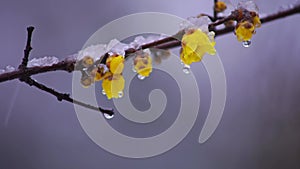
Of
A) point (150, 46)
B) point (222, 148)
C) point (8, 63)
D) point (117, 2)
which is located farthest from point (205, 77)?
point (150, 46)

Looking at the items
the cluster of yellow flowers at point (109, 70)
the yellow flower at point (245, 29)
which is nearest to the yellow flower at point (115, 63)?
the cluster of yellow flowers at point (109, 70)

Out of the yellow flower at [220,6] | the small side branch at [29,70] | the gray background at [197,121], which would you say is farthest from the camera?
the gray background at [197,121]

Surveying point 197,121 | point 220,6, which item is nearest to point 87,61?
point 220,6

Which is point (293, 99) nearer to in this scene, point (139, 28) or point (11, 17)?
point (139, 28)

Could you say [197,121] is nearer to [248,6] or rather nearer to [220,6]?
[220,6]

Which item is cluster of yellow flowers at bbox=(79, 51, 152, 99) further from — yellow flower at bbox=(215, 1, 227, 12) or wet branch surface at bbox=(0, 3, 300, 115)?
yellow flower at bbox=(215, 1, 227, 12)

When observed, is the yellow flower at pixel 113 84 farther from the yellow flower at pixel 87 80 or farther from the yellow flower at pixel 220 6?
the yellow flower at pixel 220 6
